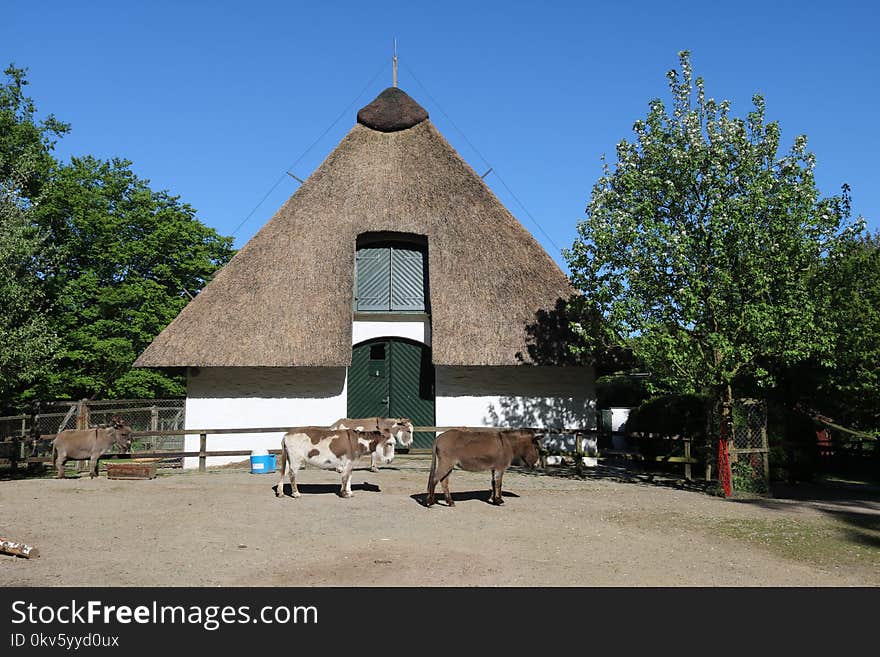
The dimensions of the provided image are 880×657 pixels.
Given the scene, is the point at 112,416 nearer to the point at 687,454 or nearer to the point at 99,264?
the point at 99,264

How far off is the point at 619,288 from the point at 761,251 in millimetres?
3048

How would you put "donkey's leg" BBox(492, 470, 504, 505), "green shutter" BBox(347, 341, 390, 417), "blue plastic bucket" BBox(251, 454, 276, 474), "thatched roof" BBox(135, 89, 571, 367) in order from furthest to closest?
"green shutter" BBox(347, 341, 390, 417), "thatched roof" BBox(135, 89, 571, 367), "blue plastic bucket" BBox(251, 454, 276, 474), "donkey's leg" BBox(492, 470, 504, 505)

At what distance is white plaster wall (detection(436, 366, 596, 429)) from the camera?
64.0ft

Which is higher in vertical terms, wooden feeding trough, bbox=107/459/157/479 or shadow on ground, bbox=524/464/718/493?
wooden feeding trough, bbox=107/459/157/479

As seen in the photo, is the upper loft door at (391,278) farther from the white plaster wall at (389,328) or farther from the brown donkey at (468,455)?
the brown donkey at (468,455)

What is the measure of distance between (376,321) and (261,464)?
5.64 meters

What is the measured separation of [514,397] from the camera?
64.5 ft

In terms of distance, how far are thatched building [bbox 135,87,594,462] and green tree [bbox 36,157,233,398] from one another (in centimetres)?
1086

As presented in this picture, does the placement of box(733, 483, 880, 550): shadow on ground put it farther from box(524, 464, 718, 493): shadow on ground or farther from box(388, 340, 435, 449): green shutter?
box(388, 340, 435, 449): green shutter

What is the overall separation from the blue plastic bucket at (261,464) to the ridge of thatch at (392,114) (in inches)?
535

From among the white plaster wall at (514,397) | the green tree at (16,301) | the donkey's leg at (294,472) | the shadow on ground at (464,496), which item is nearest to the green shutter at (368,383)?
the white plaster wall at (514,397)

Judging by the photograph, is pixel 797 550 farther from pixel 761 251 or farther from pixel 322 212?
pixel 322 212

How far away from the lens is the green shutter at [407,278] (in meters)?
20.6

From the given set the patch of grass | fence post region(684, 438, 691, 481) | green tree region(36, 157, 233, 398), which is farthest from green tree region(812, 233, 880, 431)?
green tree region(36, 157, 233, 398)
